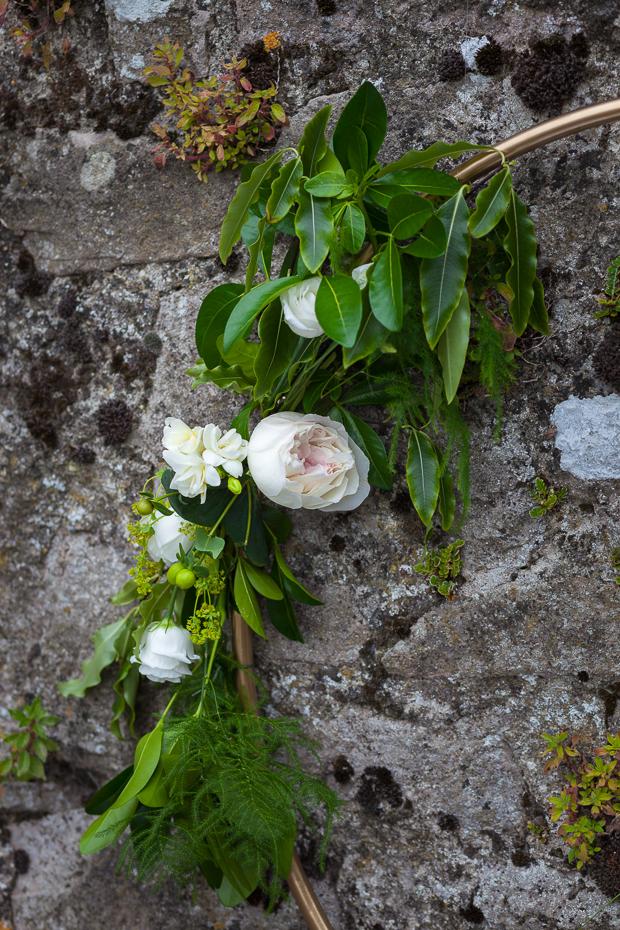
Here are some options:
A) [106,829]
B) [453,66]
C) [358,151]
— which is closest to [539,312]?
[358,151]

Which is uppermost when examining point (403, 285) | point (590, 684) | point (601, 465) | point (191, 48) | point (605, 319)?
point (191, 48)

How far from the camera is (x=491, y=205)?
3.29ft

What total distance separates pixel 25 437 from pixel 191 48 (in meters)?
1.02

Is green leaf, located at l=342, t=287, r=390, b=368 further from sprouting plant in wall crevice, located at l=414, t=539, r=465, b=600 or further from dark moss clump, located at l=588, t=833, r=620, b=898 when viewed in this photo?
dark moss clump, located at l=588, t=833, r=620, b=898

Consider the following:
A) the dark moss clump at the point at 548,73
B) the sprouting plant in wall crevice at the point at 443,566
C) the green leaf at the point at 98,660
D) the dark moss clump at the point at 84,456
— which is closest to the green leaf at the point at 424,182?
the dark moss clump at the point at 548,73

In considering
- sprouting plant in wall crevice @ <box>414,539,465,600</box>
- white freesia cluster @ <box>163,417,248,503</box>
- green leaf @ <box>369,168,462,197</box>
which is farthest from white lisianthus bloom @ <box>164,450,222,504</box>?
green leaf @ <box>369,168,462,197</box>

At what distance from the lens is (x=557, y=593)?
3.95 ft

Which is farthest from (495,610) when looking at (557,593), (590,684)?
(590,684)

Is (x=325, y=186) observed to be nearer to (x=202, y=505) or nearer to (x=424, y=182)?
(x=424, y=182)

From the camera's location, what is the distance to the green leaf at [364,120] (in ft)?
3.33

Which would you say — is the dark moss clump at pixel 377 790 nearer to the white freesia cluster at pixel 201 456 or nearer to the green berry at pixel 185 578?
the green berry at pixel 185 578

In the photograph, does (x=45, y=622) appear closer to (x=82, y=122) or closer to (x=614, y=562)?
(x=82, y=122)

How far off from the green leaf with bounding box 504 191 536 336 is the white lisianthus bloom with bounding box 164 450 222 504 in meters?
0.61

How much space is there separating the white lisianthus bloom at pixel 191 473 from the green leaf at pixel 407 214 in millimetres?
523
